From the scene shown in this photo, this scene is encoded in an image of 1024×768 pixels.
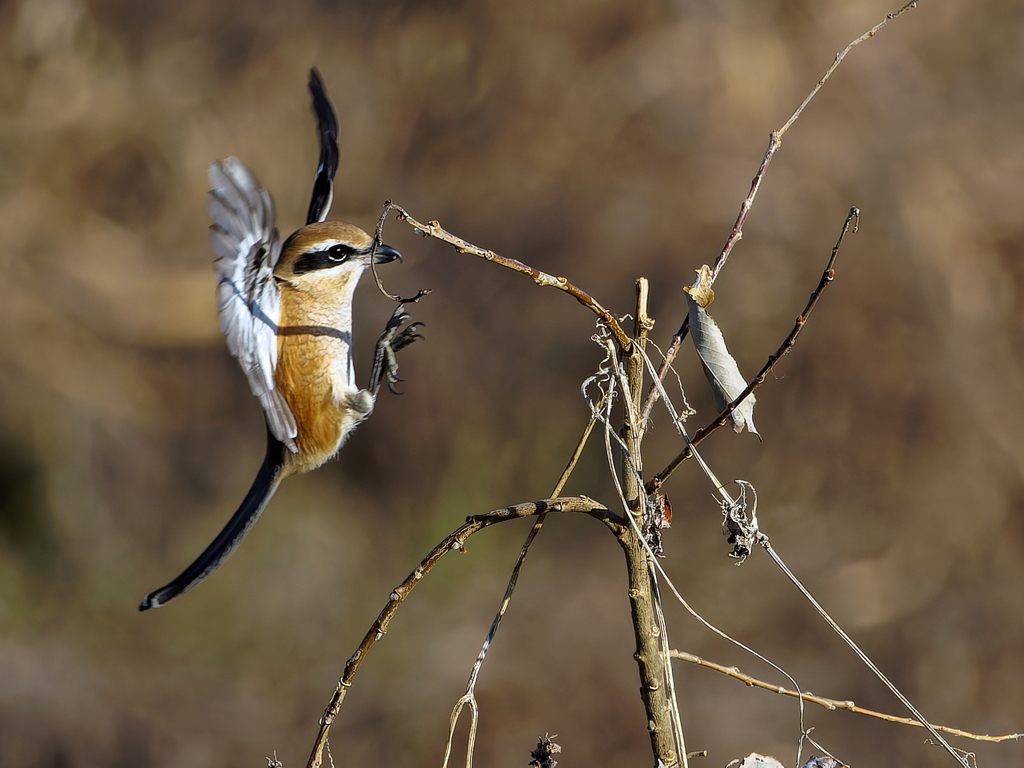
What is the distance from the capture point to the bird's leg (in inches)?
77.6

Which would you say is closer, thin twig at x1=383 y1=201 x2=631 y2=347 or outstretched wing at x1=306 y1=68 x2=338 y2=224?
thin twig at x1=383 y1=201 x2=631 y2=347

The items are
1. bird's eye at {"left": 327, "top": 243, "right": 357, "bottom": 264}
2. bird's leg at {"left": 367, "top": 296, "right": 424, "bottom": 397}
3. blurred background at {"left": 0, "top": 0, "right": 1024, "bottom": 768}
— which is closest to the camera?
bird's eye at {"left": 327, "top": 243, "right": 357, "bottom": 264}

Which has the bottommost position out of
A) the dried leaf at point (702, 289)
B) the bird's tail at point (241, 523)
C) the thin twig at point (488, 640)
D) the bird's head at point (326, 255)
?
the thin twig at point (488, 640)

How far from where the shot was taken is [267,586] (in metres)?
5.20

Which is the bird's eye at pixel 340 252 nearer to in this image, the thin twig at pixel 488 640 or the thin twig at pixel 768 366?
the thin twig at pixel 488 640

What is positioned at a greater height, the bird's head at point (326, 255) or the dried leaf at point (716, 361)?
the bird's head at point (326, 255)

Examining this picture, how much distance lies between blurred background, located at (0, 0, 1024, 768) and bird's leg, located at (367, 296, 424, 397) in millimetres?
2615

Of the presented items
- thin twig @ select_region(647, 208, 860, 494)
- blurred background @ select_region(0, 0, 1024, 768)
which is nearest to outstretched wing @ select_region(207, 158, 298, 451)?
thin twig @ select_region(647, 208, 860, 494)

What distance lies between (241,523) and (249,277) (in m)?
0.71

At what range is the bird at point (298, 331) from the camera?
1691 millimetres

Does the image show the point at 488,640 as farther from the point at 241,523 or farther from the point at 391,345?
the point at 241,523

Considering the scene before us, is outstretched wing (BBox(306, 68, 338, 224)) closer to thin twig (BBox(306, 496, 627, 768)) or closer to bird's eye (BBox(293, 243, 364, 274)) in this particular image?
bird's eye (BBox(293, 243, 364, 274))

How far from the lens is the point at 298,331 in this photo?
6.57 feet

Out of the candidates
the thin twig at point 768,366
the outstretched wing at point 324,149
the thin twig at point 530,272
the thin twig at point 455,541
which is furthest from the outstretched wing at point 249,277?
the thin twig at point 768,366
